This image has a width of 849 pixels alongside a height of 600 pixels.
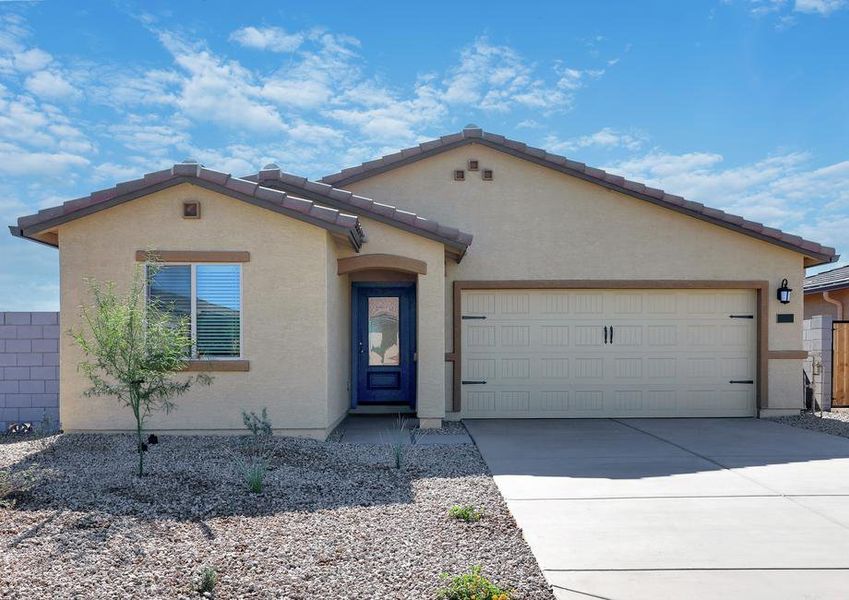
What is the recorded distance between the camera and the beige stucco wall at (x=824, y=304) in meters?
16.5

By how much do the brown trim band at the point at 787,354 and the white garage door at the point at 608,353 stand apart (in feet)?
0.96

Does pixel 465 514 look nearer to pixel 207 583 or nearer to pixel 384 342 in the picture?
pixel 207 583

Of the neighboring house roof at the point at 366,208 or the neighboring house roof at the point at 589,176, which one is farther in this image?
the neighboring house roof at the point at 589,176

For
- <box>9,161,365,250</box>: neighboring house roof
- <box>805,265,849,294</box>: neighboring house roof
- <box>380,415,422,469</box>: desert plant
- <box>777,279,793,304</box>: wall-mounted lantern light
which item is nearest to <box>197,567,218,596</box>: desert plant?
→ <box>380,415,422,469</box>: desert plant

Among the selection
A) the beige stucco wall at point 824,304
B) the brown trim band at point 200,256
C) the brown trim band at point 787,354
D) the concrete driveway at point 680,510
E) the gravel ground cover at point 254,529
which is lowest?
the concrete driveway at point 680,510

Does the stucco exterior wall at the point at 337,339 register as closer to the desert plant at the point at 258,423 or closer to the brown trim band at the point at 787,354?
the desert plant at the point at 258,423

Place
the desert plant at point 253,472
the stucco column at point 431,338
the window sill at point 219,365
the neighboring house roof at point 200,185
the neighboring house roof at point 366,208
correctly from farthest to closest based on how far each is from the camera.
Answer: the stucco column at point 431,338
the neighboring house roof at point 366,208
the window sill at point 219,365
the neighboring house roof at point 200,185
the desert plant at point 253,472

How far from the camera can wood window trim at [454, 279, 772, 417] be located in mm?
12367

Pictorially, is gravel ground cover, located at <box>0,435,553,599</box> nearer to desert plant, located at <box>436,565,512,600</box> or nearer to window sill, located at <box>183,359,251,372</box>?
desert plant, located at <box>436,565,512,600</box>

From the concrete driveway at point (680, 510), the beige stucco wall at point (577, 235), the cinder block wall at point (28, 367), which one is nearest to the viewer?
the concrete driveway at point (680, 510)

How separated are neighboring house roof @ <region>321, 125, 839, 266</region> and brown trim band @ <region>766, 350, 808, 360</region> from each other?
1842 mm

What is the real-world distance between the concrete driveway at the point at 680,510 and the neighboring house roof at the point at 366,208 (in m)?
3.15

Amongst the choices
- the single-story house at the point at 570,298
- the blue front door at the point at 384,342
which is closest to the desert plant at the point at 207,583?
the single-story house at the point at 570,298

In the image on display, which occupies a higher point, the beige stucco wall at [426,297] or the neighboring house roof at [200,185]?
the neighboring house roof at [200,185]
